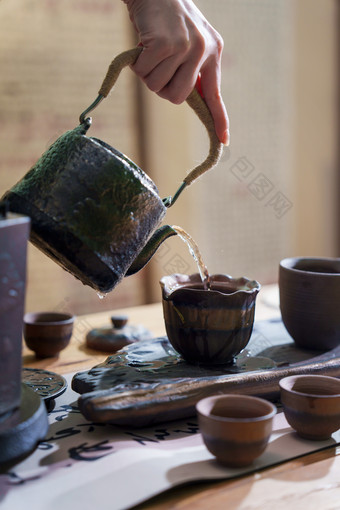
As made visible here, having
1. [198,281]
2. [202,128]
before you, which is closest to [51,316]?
[198,281]

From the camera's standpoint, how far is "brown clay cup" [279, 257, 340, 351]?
1.35 m

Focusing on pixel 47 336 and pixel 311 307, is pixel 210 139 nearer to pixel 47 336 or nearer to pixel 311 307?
pixel 311 307

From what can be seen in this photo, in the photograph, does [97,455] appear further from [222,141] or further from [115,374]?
[222,141]

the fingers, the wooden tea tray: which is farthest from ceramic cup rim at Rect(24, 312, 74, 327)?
the fingers

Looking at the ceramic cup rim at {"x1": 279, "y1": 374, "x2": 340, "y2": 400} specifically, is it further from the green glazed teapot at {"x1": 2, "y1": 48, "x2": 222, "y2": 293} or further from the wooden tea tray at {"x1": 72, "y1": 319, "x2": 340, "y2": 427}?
the green glazed teapot at {"x1": 2, "y1": 48, "x2": 222, "y2": 293}

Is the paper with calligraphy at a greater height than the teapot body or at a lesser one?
lesser

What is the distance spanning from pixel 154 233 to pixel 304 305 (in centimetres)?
43

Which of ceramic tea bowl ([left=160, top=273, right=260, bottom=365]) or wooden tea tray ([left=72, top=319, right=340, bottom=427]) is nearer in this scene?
wooden tea tray ([left=72, top=319, right=340, bottom=427])

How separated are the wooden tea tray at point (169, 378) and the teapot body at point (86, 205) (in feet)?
0.65

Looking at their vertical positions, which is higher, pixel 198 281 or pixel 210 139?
pixel 210 139

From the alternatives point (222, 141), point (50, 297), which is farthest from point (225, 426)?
point (50, 297)

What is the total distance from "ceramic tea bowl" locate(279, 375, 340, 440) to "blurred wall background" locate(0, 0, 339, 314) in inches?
68.1

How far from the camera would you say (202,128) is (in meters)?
2.94

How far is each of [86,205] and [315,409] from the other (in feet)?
1.68
